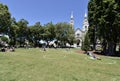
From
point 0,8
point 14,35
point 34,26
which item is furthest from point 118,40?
point 34,26

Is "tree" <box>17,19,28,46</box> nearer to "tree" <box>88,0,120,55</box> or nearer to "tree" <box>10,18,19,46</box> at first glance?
"tree" <box>10,18,19,46</box>

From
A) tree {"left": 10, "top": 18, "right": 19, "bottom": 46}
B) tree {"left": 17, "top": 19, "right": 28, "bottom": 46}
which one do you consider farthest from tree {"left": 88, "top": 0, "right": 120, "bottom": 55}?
tree {"left": 17, "top": 19, "right": 28, "bottom": 46}

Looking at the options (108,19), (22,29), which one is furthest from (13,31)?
(108,19)

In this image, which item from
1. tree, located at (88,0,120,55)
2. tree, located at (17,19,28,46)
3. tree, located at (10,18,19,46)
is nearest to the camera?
tree, located at (88,0,120,55)

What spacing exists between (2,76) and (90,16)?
37.5 metres

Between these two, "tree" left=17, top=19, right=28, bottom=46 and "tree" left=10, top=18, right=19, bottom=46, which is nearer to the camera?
"tree" left=10, top=18, right=19, bottom=46

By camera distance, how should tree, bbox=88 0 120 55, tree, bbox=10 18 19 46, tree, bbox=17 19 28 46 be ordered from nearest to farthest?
1. tree, bbox=88 0 120 55
2. tree, bbox=10 18 19 46
3. tree, bbox=17 19 28 46

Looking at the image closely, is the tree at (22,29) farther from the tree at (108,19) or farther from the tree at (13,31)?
the tree at (108,19)

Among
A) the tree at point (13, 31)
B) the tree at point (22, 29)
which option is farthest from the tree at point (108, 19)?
the tree at point (22, 29)

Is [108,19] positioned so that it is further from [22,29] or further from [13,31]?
[22,29]

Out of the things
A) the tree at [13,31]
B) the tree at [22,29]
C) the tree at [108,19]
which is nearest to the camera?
the tree at [108,19]

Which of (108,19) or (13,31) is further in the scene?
(13,31)

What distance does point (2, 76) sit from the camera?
42.5ft

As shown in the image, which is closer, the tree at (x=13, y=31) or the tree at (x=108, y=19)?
the tree at (x=108, y=19)
